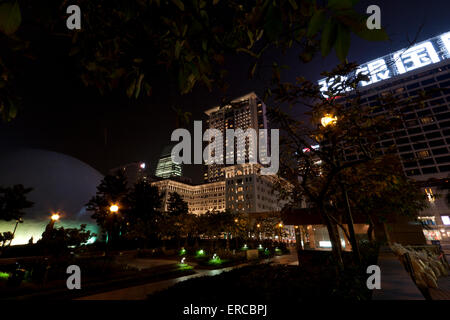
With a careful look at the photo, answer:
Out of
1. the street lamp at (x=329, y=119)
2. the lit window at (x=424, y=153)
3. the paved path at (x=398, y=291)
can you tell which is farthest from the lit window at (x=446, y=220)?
the street lamp at (x=329, y=119)

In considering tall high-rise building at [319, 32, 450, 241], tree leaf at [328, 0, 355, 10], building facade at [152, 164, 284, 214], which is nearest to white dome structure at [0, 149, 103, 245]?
building facade at [152, 164, 284, 214]

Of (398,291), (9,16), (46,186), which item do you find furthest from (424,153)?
(46,186)

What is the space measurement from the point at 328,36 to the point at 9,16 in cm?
177

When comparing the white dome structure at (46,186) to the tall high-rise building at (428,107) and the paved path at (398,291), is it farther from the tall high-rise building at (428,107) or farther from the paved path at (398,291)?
the tall high-rise building at (428,107)

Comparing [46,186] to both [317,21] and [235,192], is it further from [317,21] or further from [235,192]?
[235,192]

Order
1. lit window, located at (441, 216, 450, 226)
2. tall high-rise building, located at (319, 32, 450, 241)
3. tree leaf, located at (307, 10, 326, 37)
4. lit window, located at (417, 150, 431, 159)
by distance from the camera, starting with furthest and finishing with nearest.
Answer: lit window, located at (417, 150, 431, 159) → tall high-rise building, located at (319, 32, 450, 241) → lit window, located at (441, 216, 450, 226) → tree leaf, located at (307, 10, 326, 37)

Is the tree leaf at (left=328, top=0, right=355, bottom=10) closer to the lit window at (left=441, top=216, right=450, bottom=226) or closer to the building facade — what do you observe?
the lit window at (left=441, top=216, right=450, bottom=226)

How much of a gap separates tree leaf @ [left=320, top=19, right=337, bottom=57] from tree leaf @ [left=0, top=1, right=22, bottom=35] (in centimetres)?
172

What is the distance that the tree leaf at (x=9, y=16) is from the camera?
111 cm

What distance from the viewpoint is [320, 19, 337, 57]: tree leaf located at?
105 cm

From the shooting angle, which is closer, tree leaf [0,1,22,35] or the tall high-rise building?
tree leaf [0,1,22,35]

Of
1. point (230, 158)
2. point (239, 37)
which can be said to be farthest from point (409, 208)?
point (230, 158)

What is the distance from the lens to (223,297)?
446cm
